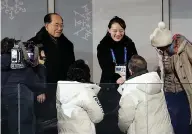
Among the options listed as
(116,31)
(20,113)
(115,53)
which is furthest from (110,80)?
(20,113)

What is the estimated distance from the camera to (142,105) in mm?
4234

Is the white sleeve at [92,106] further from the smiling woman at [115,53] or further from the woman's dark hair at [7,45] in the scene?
the woman's dark hair at [7,45]

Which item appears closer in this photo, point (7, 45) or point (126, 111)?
point (126, 111)

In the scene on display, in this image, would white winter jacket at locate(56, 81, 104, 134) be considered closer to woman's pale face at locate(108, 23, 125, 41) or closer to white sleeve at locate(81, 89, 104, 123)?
white sleeve at locate(81, 89, 104, 123)

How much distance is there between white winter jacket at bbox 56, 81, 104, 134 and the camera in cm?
413

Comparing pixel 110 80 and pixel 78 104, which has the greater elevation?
pixel 110 80

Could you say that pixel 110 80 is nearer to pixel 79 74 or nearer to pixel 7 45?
pixel 79 74

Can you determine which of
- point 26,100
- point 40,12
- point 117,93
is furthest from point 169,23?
point 26,100

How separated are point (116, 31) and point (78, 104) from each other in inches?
47.2

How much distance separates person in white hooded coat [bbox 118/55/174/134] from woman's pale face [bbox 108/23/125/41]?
0.79 meters

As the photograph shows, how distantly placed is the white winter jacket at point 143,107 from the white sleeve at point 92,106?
18 centimetres

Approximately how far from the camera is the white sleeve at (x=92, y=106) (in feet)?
13.5

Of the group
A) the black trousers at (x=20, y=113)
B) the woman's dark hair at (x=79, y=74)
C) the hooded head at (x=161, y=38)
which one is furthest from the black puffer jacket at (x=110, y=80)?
the black trousers at (x=20, y=113)

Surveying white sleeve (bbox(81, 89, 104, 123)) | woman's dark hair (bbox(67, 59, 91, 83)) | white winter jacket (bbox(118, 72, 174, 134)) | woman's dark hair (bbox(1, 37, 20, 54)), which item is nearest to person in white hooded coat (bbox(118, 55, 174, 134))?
white winter jacket (bbox(118, 72, 174, 134))
